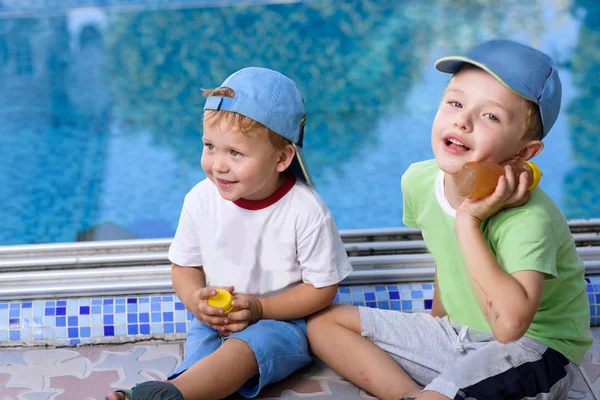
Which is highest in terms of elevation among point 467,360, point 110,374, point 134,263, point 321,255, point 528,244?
point 528,244

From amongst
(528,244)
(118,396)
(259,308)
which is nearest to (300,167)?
(259,308)

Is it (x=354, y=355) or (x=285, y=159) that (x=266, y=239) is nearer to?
(x=285, y=159)

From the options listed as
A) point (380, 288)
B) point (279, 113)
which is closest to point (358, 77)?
point (380, 288)

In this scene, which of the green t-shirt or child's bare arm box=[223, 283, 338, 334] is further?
child's bare arm box=[223, 283, 338, 334]

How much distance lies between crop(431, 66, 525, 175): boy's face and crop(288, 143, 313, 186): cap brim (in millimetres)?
518

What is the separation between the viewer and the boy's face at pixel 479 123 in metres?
2.08

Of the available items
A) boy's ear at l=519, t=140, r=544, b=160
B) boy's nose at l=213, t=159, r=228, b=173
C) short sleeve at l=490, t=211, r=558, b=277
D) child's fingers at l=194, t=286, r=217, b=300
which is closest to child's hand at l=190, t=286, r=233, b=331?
child's fingers at l=194, t=286, r=217, b=300

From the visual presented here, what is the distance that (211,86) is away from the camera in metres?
6.24

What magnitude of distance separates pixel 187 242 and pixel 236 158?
0.43 m

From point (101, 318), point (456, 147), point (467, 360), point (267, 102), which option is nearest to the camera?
point (456, 147)

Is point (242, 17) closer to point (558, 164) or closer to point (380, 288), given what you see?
point (558, 164)

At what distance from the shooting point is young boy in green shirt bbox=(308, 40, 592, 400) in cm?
204

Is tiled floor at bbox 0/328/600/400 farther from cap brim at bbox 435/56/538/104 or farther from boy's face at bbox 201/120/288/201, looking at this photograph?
cap brim at bbox 435/56/538/104

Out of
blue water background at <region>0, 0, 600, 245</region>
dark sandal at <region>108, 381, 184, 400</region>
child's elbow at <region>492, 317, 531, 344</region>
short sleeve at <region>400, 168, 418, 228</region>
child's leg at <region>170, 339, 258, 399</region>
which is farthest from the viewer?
blue water background at <region>0, 0, 600, 245</region>
